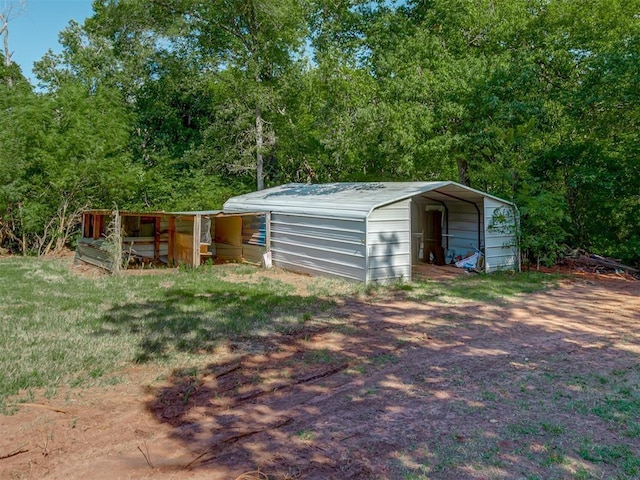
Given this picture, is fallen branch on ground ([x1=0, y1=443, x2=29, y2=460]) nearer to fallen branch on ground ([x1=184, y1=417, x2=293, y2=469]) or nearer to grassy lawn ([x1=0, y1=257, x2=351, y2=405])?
grassy lawn ([x1=0, y1=257, x2=351, y2=405])

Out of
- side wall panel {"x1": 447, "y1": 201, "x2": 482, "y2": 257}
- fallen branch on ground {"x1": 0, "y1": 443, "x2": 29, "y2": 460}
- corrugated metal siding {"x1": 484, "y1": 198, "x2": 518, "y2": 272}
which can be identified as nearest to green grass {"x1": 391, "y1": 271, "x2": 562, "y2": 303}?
corrugated metal siding {"x1": 484, "y1": 198, "x2": 518, "y2": 272}

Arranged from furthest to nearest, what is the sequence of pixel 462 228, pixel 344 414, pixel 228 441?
pixel 462 228
pixel 344 414
pixel 228 441

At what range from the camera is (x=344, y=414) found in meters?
3.96

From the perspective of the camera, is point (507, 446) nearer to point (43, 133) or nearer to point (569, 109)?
point (569, 109)

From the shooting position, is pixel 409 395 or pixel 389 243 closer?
pixel 409 395

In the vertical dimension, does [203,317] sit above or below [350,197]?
below

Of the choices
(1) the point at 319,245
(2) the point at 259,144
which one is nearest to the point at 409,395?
(1) the point at 319,245

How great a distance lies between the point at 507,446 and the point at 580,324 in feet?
14.7

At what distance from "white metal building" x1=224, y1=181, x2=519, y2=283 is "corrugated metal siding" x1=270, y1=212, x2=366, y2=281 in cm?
2

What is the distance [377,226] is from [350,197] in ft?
6.04

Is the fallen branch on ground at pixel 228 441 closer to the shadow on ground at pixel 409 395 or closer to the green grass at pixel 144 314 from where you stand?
the shadow on ground at pixel 409 395

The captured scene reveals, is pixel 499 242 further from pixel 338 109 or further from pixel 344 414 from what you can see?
pixel 344 414

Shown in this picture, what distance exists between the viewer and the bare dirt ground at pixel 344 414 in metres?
3.13

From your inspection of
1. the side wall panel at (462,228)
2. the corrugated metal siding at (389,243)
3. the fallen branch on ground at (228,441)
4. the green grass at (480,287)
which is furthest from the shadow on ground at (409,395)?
the side wall panel at (462,228)
